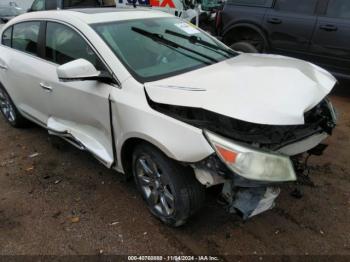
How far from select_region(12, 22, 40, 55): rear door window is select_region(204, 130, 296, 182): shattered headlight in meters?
2.64

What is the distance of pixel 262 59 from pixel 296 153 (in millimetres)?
1082

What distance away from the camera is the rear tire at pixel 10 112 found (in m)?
4.75

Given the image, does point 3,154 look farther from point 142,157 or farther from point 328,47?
point 328,47

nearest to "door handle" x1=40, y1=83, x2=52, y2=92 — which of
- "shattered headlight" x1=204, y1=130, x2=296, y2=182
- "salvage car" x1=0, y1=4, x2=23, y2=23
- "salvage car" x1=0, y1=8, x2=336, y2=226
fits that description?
"salvage car" x1=0, y1=8, x2=336, y2=226

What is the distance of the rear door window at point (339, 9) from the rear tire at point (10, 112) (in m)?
4.94

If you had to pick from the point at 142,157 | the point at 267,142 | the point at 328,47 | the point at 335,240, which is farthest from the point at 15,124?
the point at 328,47

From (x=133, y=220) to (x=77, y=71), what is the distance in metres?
1.35

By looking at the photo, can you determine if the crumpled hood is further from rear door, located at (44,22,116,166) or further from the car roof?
the car roof

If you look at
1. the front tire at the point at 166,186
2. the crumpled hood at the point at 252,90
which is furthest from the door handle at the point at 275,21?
the front tire at the point at 166,186

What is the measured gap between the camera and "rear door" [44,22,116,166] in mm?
3045

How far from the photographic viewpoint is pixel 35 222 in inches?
121

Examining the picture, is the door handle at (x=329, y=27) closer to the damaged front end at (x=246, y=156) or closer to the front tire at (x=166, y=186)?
the damaged front end at (x=246, y=156)

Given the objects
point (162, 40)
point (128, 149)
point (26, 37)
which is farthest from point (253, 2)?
point (128, 149)

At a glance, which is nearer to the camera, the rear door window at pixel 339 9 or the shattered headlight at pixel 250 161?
the shattered headlight at pixel 250 161
